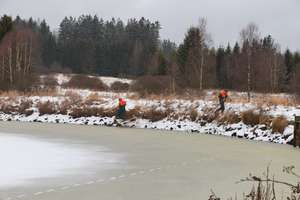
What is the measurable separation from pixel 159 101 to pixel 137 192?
64.8 feet

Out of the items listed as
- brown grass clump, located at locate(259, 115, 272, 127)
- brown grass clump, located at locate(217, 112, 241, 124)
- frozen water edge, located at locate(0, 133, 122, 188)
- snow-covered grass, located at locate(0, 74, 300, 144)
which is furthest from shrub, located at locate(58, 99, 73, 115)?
frozen water edge, located at locate(0, 133, 122, 188)

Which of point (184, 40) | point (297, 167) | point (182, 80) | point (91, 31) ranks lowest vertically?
point (297, 167)

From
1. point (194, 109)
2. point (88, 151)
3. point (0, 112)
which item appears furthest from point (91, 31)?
point (88, 151)

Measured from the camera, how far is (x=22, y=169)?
34.2ft

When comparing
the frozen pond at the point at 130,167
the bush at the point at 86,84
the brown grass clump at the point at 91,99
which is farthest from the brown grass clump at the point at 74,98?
the bush at the point at 86,84

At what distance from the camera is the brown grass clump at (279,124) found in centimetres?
1963

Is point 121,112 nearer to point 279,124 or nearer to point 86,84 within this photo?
point 279,124

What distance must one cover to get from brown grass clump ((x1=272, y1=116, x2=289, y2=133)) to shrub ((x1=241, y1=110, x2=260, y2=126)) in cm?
130

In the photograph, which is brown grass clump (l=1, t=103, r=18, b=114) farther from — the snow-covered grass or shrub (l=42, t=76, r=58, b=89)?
shrub (l=42, t=76, r=58, b=89)

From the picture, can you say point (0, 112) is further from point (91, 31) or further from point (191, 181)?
point (91, 31)

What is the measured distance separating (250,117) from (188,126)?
3491mm

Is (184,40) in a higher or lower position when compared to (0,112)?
higher

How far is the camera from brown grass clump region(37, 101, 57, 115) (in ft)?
98.4

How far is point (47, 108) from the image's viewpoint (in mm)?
30125
